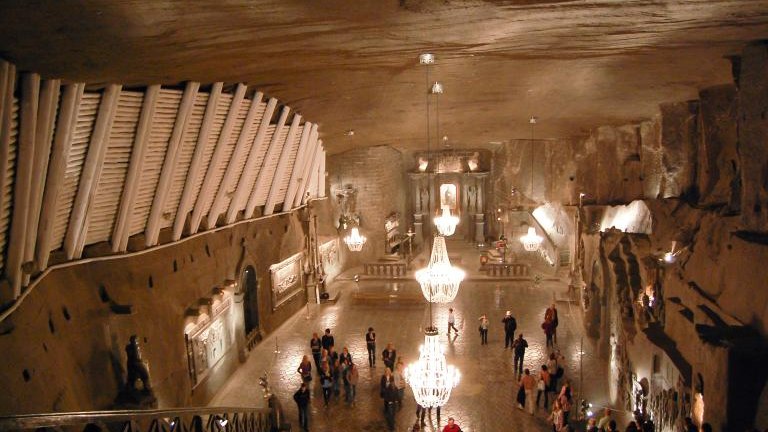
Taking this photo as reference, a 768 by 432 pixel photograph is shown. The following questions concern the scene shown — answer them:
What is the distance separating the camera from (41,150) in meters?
5.82

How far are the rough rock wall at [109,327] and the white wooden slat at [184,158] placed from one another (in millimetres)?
718

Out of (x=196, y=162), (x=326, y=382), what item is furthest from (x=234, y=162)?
(x=326, y=382)

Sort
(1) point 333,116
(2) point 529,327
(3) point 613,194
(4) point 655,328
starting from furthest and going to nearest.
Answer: (3) point 613,194, (2) point 529,327, (1) point 333,116, (4) point 655,328

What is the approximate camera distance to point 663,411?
310 inches

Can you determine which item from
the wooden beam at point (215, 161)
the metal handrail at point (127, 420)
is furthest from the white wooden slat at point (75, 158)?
the wooden beam at point (215, 161)

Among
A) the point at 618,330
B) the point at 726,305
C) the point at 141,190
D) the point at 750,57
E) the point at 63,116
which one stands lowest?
the point at 618,330

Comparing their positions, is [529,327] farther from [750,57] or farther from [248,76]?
[248,76]

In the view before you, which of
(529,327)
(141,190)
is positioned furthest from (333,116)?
(529,327)

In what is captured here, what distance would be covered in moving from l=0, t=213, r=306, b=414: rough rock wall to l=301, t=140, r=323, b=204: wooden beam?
355 cm

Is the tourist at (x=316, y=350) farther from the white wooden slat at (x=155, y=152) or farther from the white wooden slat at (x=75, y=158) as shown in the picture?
the white wooden slat at (x=75, y=158)

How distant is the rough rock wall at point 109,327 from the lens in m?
6.18

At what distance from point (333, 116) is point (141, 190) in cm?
592

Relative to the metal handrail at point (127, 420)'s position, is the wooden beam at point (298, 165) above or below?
above

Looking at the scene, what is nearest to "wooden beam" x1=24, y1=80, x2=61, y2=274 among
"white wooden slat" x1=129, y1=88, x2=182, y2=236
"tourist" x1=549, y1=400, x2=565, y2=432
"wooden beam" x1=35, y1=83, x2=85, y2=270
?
"wooden beam" x1=35, y1=83, x2=85, y2=270
